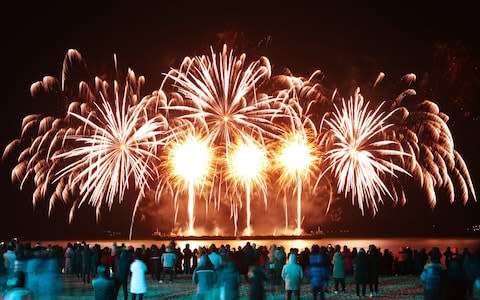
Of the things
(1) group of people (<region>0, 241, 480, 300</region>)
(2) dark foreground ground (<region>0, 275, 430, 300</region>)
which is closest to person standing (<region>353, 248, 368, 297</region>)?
(1) group of people (<region>0, 241, 480, 300</region>)

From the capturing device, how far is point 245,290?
26.6 m

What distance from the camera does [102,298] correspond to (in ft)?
48.7

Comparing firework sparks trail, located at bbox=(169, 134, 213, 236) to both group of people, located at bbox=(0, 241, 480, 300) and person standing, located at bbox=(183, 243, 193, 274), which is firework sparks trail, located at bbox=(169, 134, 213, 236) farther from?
group of people, located at bbox=(0, 241, 480, 300)

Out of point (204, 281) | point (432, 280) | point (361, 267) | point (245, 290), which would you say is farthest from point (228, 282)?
point (245, 290)

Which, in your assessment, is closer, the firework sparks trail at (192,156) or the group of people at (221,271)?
the group of people at (221,271)

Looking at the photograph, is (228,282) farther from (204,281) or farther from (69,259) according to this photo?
(69,259)

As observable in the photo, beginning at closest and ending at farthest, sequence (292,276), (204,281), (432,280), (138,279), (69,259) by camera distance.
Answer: (432,280), (204,281), (138,279), (292,276), (69,259)

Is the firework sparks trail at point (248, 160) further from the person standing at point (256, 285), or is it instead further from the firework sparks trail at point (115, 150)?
the person standing at point (256, 285)

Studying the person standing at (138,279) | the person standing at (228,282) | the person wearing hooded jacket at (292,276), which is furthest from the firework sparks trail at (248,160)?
the person standing at (228,282)

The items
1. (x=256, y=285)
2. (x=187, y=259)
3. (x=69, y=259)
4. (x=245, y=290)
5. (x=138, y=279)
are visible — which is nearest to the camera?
(x=256, y=285)

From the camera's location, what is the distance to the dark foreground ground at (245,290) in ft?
80.1

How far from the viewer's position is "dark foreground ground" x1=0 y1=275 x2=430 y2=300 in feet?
80.1

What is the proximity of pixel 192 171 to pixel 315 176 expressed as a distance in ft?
87.8

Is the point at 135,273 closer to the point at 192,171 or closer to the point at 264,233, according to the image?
the point at 192,171
